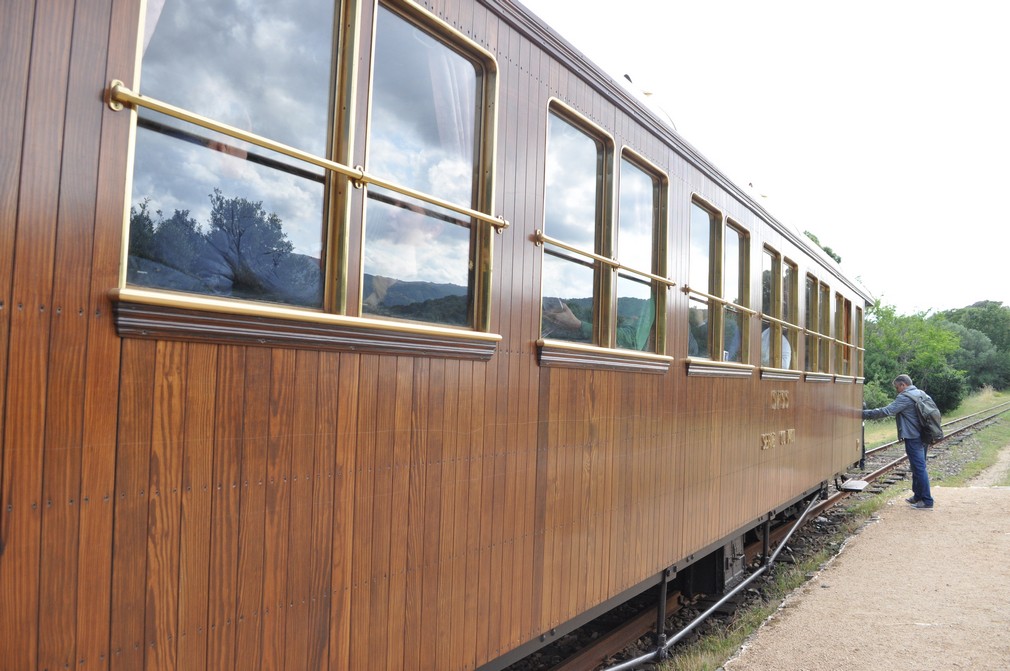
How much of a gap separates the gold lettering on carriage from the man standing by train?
12.6 ft

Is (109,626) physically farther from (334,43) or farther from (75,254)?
(334,43)

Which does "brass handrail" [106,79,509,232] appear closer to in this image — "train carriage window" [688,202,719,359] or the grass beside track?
"train carriage window" [688,202,719,359]

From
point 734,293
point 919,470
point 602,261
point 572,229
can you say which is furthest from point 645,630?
point 919,470

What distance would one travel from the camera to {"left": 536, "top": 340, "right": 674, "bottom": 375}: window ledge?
348 cm

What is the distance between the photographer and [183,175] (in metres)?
2.02

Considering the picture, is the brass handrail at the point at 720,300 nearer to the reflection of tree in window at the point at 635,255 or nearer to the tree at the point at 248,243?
the reflection of tree in window at the point at 635,255

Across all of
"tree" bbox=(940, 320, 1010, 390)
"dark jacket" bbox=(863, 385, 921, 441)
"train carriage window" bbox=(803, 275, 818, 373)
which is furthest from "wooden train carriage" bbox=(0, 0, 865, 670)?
"tree" bbox=(940, 320, 1010, 390)

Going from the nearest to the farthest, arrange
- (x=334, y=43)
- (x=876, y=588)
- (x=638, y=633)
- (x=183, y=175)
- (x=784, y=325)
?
1. (x=183, y=175)
2. (x=334, y=43)
3. (x=638, y=633)
4. (x=876, y=588)
5. (x=784, y=325)

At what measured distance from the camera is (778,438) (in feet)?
22.7

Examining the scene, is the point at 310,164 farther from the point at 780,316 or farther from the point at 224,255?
the point at 780,316

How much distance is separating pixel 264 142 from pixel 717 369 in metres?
3.90

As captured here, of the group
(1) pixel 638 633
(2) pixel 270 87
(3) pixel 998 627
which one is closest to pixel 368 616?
(2) pixel 270 87

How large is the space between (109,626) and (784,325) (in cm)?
622

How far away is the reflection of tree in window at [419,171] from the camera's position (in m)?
2.62
